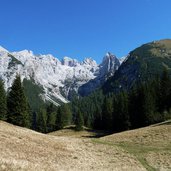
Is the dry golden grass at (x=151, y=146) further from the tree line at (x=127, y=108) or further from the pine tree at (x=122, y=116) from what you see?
the pine tree at (x=122, y=116)

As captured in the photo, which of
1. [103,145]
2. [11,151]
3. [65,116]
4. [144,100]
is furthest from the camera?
[65,116]

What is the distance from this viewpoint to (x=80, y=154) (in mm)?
40625

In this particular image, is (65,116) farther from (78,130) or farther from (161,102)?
(161,102)

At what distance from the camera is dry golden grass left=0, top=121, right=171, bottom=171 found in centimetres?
3241

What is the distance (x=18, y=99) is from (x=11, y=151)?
4485 cm

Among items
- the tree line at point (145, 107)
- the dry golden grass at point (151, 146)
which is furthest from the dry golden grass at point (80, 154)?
the tree line at point (145, 107)

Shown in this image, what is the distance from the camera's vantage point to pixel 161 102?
107 metres

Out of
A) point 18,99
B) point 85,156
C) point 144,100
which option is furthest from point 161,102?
point 85,156

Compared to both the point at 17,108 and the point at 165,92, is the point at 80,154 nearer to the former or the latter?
the point at 17,108

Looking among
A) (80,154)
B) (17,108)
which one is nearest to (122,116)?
(17,108)

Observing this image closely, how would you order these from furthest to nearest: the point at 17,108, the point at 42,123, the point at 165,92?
the point at 42,123 → the point at 165,92 → the point at 17,108

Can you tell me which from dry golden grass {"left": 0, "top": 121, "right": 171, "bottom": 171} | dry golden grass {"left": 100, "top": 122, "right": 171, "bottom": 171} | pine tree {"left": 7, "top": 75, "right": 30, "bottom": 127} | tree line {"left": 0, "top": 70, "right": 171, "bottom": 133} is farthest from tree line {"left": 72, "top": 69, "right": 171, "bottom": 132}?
dry golden grass {"left": 0, "top": 121, "right": 171, "bottom": 171}

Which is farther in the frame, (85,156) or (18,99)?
(18,99)

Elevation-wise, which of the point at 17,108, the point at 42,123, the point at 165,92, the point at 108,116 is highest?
the point at 165,92
